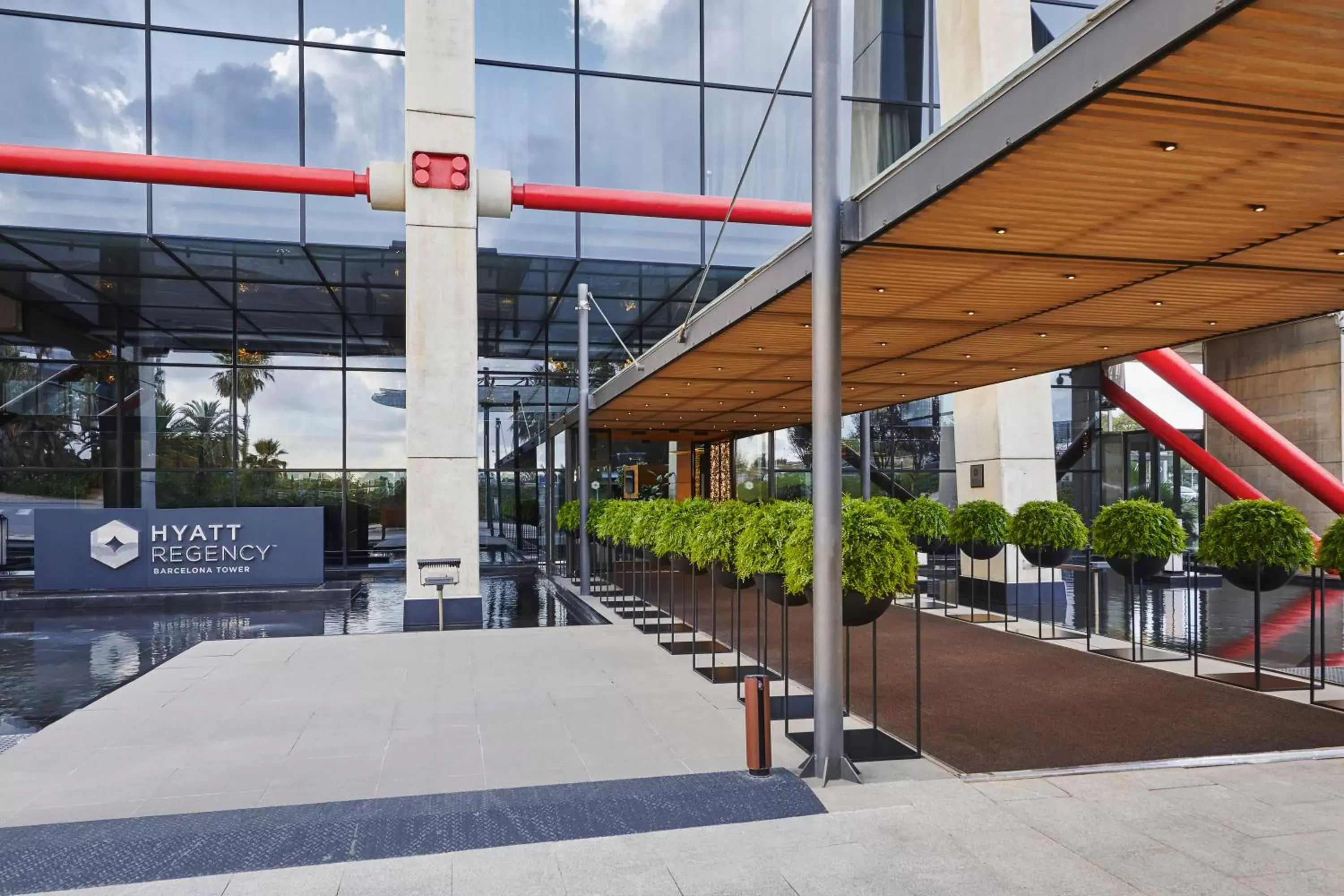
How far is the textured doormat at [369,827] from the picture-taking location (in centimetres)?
429

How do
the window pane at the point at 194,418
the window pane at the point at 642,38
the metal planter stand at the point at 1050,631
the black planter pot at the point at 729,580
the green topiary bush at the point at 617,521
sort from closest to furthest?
1. the black planter pot at the point at 729,580
2. the metal planter stand at the point at 1050,631
3. the green topiary bush at the point at 617,521
4. the window pane at the point at 642,38
5. the window pane at the point at 194,418

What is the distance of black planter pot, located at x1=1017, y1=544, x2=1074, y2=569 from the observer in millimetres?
12195

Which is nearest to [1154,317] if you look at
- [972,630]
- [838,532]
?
[972,630]

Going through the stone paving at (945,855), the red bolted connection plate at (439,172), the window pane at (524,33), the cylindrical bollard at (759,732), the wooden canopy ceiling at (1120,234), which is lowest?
the stone paving at (945,855)

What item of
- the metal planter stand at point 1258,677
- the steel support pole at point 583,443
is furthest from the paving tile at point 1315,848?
the steel support pole at point 583,443

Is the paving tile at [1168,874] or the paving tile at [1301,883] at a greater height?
the paving tile at [1301,883]

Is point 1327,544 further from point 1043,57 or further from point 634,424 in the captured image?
point 634,424

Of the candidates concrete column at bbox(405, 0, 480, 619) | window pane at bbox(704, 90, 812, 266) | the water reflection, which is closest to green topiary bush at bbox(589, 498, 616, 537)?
the water reflection

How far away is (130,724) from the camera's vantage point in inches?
291

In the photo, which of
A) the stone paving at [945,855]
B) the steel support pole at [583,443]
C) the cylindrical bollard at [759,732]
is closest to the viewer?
the stone paving at [945,855]

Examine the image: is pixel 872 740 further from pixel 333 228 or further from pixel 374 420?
pixel 374 420

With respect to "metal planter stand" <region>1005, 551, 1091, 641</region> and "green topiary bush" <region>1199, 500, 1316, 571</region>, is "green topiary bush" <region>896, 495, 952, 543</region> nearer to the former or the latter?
"metal planter stand" <region>1005, 551, 1091, 641</region>

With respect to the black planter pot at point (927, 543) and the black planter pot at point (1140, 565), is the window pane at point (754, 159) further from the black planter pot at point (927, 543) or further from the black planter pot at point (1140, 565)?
the black planter pot at point (1140, 565)

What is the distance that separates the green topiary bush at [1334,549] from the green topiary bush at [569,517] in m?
12.5
